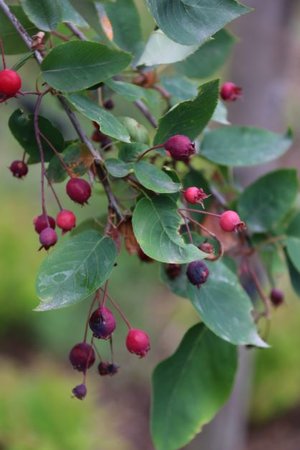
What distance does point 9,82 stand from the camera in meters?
0.65

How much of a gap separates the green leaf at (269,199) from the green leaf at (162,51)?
0.84 feet

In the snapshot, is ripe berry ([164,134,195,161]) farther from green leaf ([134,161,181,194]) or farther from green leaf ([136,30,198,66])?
green leaf ([136,30,198,66])

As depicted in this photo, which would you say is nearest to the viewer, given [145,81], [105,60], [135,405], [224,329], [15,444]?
[105,60]

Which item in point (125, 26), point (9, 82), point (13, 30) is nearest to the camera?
point (9, 82)

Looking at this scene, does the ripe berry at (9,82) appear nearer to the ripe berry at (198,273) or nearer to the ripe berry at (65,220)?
the ripe berry at (65,220)

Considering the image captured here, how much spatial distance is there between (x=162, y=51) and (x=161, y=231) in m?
0.25

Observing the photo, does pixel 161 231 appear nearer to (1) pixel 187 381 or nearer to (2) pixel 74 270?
(2) pixel 74 270

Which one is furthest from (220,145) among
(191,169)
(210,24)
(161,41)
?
(210,24)

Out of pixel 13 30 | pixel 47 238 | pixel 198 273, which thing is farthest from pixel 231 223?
pixel 13 30

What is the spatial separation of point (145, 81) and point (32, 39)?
0.25 m

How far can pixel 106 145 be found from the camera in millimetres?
821

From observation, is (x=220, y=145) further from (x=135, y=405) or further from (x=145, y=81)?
(x=135, y=405)

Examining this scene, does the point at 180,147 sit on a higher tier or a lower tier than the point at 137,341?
higher

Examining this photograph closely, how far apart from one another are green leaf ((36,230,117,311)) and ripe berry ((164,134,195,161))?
10 centimetres
